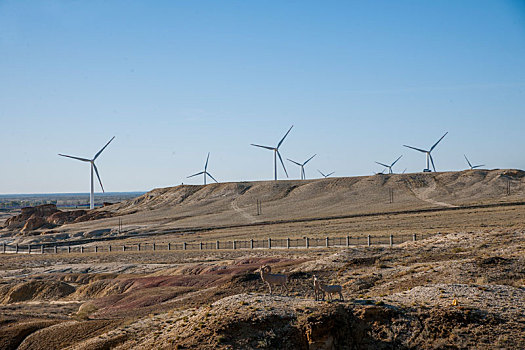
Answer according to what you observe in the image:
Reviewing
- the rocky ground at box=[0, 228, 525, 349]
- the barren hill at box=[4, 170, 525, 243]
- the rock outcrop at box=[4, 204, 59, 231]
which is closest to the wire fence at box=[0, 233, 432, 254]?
the rocky ground at box=[0, 228, 525, 349]

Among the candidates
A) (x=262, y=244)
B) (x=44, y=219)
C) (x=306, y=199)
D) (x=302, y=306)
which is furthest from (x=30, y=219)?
(x=302, y=306)

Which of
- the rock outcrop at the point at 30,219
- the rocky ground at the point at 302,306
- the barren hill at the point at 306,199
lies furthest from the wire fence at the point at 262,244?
the rock outcrop at the point at 30,219

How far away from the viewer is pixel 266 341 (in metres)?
16.2

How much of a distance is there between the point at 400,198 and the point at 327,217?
86.7 ft

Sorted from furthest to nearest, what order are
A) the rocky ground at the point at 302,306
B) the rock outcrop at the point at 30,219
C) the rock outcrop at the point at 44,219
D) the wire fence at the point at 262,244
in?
the rock outcrop at the point at 44,219
the rock outcrop at the point at 30,219
the wire fence at the point at 262,244
the rocky ground at the point at 302,306

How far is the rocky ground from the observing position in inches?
659

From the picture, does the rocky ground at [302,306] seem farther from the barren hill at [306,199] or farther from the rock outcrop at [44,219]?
the rock outcrop at [44,219]

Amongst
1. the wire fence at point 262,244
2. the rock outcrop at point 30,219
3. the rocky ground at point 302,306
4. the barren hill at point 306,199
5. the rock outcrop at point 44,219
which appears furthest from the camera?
the rock outcrop at point 44,219

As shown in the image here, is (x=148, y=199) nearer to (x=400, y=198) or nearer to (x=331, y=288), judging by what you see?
(x=400, y=198)

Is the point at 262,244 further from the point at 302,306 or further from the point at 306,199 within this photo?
the point at 306,199

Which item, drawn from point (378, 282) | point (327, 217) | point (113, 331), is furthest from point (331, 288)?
point (327, 217)

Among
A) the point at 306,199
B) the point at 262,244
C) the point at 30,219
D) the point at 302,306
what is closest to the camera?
the point at 302,306

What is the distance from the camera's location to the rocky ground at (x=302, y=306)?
659 inches

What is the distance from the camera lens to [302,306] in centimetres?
1761
